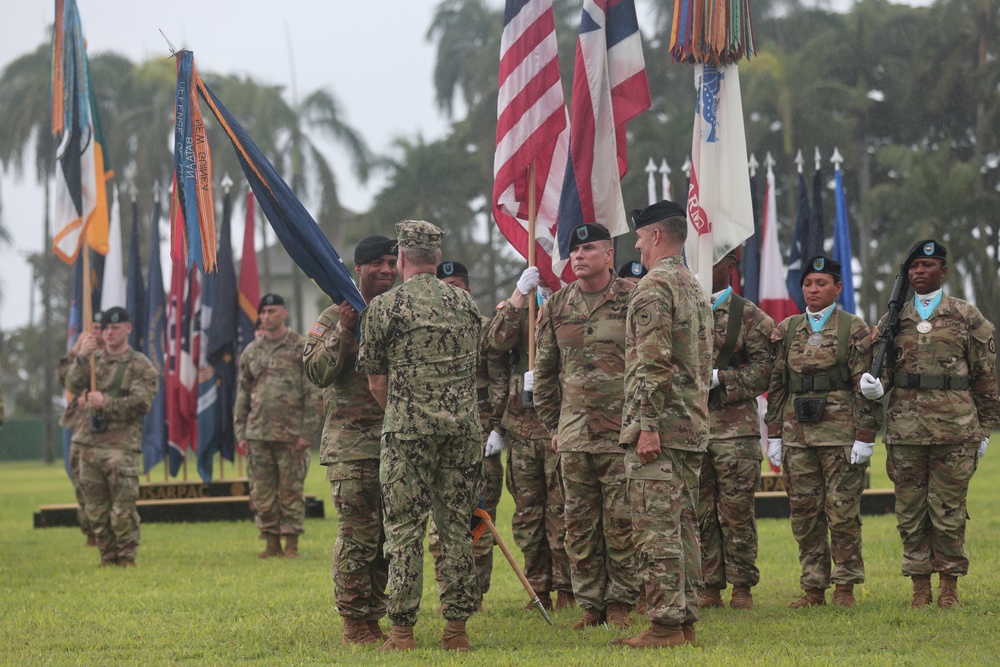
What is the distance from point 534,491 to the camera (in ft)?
26.0

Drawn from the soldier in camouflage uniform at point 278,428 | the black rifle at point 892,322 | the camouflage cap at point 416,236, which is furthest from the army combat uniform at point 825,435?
the soldier in camouflage uniform at point 278,428

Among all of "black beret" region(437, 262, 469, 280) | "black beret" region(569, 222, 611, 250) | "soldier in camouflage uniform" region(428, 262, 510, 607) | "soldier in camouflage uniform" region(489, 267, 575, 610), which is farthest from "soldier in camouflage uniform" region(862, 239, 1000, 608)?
"black beret" region(437, 262, 469, 280)

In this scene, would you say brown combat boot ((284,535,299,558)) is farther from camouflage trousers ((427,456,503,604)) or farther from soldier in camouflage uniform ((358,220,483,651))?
soldier in camouflage uniform ((358,220,483,651))

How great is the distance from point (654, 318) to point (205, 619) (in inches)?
146

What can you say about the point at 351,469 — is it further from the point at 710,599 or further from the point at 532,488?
the point at 710,599

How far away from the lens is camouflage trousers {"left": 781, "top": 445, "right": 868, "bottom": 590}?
25.2ft

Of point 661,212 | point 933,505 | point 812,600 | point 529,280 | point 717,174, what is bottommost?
point 812,600

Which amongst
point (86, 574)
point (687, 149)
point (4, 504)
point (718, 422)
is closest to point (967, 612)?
point (718, 422)

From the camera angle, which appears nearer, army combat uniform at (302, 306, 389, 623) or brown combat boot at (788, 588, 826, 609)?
army combat uniform at (302, 306, 389, 623)

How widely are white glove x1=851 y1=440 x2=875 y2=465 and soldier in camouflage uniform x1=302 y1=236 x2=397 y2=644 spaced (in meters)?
3.09

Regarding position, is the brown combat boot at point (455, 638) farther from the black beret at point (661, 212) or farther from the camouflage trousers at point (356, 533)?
the black beret at point (661, 212)

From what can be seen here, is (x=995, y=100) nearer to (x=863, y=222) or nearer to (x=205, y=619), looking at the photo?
(x=863, y=222)

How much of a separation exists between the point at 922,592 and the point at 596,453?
243cm

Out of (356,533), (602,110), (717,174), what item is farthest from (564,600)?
(602,110)
